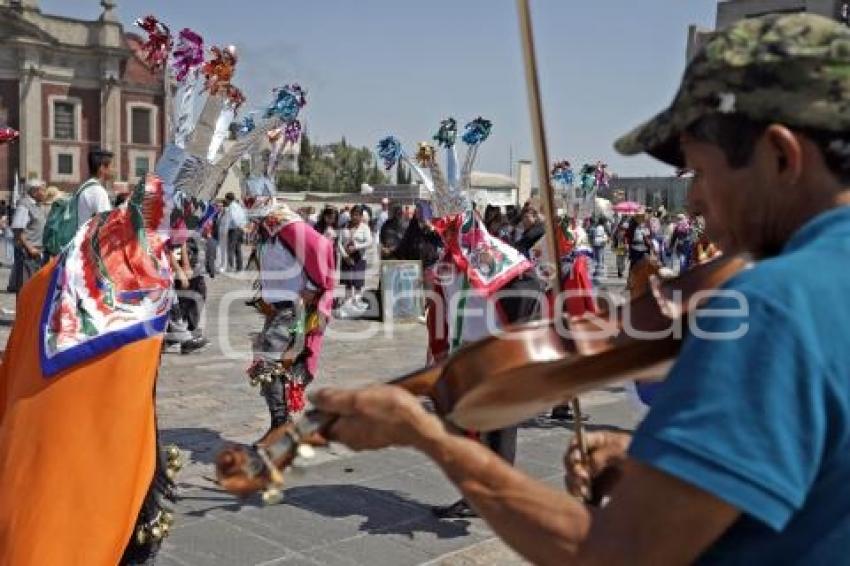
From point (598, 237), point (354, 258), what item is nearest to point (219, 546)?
point (354, 258)

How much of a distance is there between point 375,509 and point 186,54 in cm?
243

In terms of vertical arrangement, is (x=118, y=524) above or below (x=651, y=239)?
below

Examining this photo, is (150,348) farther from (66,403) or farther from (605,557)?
(605,557)

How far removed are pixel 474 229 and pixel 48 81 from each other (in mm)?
42795

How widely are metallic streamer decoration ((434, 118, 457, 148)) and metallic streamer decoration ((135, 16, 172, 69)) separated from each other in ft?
9.22

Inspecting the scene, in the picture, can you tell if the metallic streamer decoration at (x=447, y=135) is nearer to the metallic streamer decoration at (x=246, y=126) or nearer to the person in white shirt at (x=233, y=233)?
the metallic streamer decoration at (x=246, y=126)

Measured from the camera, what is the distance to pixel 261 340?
19.3 feet

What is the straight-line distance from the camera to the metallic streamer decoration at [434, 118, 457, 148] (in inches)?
267

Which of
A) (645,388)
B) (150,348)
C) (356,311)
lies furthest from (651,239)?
(150,348)

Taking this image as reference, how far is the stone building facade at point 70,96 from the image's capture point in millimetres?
42375

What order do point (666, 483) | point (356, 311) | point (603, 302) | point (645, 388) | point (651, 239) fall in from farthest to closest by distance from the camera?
point (651, 239) → point (356, 311) → point (645, 388) → point (603, 302) → point (666, 483)

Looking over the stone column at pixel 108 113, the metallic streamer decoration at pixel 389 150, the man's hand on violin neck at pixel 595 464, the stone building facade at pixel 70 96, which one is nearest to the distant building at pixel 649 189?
the stone building facade at pixel 70 96

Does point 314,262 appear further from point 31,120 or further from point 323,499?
→ point 31,120

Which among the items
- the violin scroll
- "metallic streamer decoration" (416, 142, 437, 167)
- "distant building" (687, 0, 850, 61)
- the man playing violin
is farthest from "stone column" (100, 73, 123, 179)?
the man playing violin
